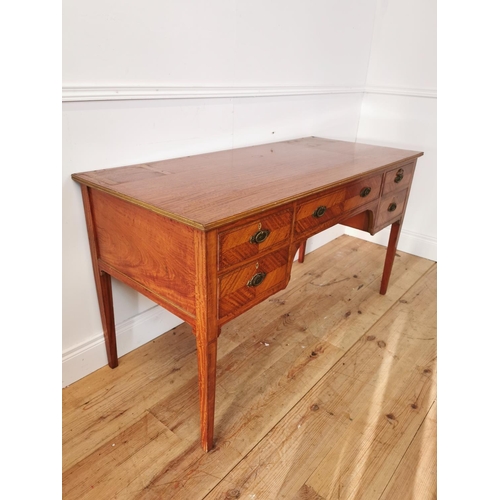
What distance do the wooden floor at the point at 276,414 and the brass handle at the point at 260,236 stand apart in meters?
0.66

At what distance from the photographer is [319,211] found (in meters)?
1.33

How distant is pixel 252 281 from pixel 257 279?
21 mm

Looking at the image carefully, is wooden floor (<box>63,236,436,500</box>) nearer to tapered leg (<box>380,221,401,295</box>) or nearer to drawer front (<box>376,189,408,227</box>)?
tapered leg (<box>380,221,401,295</box>)

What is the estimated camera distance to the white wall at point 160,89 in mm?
1212

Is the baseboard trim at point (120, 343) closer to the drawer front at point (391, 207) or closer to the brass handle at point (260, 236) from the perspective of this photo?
the brass handle at point (260, 236)

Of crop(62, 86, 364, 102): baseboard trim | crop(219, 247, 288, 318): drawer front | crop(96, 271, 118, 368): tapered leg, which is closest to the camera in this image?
crop(219, 247, 288, 318): drawer front

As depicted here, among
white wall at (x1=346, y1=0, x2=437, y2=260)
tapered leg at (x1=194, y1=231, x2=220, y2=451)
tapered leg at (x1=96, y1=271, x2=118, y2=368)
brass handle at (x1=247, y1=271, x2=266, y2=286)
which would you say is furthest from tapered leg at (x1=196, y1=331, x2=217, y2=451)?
white wall at (x1=346, y1=0, x2=437, y2=260)

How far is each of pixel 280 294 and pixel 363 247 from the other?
96 cm

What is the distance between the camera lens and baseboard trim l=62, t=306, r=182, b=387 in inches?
57.3

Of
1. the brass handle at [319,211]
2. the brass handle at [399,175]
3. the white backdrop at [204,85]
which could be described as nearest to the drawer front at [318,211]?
the brass handle at [319,211]

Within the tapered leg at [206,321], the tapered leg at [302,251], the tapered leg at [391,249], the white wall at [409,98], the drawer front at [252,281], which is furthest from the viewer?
the tapered leg at [302,251]

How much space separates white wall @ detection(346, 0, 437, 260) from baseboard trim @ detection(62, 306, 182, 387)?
1.76 meters

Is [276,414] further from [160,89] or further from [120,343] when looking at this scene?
[160,89]

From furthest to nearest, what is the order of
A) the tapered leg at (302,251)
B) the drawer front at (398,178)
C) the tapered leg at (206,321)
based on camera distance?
the tapered leg at (302,251)
the drawer front at (398,178)
the tapered leg at (206,321)
